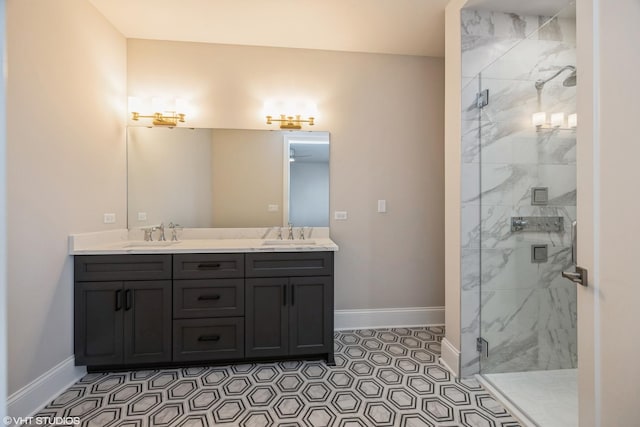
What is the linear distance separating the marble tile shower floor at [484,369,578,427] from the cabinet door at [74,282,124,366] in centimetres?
263

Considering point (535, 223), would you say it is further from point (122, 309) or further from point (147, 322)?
point (122, 309)

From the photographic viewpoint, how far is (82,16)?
6.88 feet

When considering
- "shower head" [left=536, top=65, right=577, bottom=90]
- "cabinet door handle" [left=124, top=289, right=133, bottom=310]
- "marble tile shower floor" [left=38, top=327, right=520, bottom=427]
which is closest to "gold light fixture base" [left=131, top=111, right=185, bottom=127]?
"cabinet door handle" [left=124, top=289, right=133, bottom=310]

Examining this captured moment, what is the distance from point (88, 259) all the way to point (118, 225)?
529 millimetres

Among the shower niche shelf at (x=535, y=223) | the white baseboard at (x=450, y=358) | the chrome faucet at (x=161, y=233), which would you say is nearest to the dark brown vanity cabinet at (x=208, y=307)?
the chrome faucet at (x=161, y=233)

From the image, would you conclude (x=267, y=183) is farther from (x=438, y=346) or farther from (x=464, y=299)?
(x=438, y=346)

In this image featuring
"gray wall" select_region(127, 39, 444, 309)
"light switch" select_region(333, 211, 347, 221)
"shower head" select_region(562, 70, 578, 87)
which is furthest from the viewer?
"light switch" select_region(333, 211, 347, 221)

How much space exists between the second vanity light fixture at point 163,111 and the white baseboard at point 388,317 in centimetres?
239

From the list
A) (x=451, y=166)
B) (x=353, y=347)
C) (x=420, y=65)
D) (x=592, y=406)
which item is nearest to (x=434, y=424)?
(x=592, y=406)

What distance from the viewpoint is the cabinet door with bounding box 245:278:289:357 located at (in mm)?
2166

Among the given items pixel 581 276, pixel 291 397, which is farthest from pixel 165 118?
pixel 581 276

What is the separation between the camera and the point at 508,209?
210cm

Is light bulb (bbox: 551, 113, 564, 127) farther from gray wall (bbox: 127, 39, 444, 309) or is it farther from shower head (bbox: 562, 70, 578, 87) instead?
gray wall (bbox: 127, 39, 444, 309)

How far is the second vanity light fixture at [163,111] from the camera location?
261 centimetres
